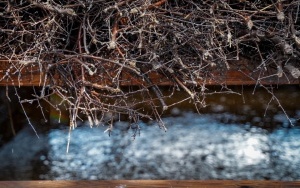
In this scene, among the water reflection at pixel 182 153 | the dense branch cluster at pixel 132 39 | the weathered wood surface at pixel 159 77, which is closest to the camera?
the dense branch cluster at pixel 132 39

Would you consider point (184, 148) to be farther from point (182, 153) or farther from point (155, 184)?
point (155, 184)

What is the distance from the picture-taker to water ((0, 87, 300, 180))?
8.37ft

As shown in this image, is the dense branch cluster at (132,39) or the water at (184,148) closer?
the dense branch cluster at (132,39)

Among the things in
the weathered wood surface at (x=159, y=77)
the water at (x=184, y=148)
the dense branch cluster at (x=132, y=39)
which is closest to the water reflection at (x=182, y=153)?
the water at (x=184, y=148)

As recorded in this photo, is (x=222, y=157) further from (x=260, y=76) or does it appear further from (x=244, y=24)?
(x=244, y=24)

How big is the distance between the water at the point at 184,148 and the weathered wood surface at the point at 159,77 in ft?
1.62

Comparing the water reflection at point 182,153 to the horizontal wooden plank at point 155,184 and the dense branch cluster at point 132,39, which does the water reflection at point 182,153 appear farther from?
the dense branch cluster at point 132,39

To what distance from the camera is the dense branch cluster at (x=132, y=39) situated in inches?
65.9

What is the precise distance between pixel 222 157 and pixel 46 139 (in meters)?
0.94

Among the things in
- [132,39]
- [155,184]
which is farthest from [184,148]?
[132,39]

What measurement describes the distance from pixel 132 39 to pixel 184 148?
3.10ft

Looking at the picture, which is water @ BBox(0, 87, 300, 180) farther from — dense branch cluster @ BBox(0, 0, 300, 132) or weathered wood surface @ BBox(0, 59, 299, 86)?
dense branch cluster @ BBox(0, 0, 300, 132)

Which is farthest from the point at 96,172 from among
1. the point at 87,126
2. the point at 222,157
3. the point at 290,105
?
the point at 290,105

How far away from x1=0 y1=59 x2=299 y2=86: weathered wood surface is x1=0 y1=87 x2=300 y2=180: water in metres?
0.49
